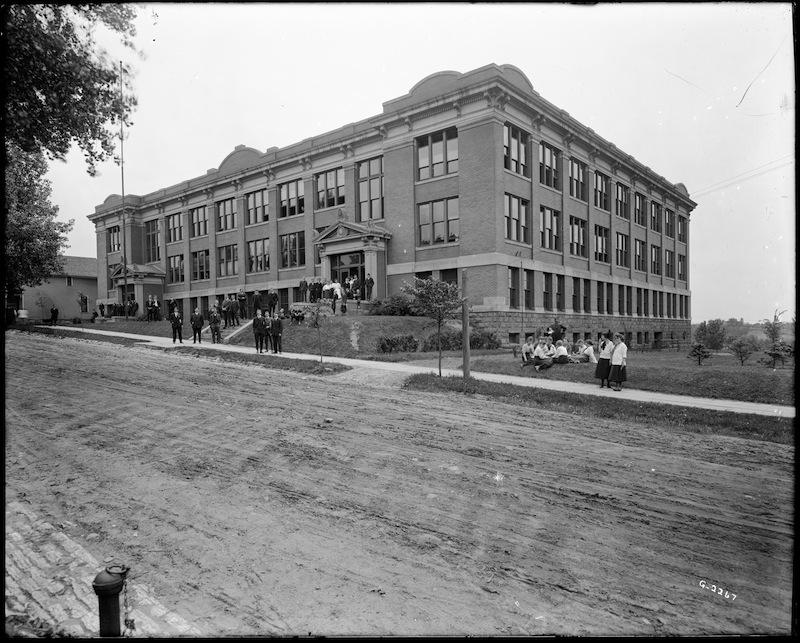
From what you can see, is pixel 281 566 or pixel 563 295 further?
pixel 563 295

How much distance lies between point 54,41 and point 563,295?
30.7m

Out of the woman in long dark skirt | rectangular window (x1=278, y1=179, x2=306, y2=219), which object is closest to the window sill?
rectangular window (x1=278, y1=179, x2=306, y2=219)

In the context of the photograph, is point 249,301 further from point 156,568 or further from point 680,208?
point 680,208

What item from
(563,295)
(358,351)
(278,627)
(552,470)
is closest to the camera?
(278,627)

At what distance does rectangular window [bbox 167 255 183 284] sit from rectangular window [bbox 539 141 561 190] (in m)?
34.2

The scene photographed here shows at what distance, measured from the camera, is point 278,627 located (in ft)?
9.50

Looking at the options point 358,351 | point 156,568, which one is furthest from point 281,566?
point 358,351

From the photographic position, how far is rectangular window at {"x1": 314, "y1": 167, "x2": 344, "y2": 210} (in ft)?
107

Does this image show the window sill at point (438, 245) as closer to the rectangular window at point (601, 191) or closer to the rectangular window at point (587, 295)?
the rectangular window at point (587, 295)

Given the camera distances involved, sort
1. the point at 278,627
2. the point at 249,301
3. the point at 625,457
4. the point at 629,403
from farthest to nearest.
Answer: the point at 249,301
the point at 629,403
the point at 625,457
the point at 278,627

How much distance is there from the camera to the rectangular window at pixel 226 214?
40188 mm

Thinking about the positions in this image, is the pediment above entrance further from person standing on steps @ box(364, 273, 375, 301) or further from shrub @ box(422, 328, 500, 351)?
shrub @ box(422, 328, 500, 351)

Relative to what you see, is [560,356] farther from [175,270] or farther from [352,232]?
[175,270]

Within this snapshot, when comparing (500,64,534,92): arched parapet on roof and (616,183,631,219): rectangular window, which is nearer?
(500,64,534,92): arched parapet on roof
